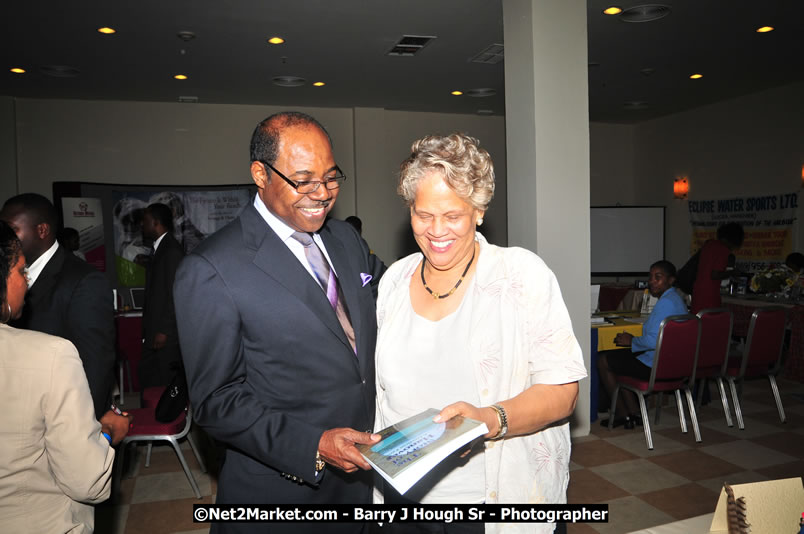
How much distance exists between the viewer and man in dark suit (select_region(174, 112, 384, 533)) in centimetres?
152

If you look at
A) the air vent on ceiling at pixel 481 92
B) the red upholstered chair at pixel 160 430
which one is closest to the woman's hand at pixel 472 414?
the red upholstered chair at pixel 160 430

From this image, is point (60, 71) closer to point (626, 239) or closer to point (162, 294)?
point (162, 294)

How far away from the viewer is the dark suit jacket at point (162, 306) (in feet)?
15.2

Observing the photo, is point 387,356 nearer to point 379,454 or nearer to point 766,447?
point 379,454

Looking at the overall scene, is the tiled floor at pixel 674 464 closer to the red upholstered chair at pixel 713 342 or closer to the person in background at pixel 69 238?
the red upholstered chair at pixel 713 342

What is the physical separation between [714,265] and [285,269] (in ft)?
20.0

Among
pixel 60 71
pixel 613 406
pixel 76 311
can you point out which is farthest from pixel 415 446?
pixel 60 71

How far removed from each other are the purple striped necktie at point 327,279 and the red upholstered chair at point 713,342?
3.85 meters

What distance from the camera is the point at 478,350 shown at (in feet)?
5.28

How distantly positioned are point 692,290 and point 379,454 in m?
6.57

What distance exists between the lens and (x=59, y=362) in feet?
5.11

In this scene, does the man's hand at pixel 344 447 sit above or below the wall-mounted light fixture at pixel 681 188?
below

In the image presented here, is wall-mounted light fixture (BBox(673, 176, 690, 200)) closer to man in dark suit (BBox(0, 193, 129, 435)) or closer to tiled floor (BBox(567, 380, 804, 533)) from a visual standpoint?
tiled floor (BBox(567, 380, 804, 533))

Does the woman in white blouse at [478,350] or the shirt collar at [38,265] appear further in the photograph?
the shirt collar at [38,265]
